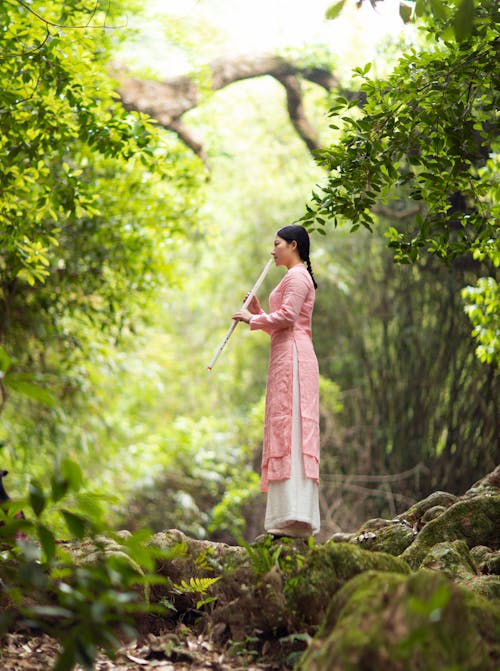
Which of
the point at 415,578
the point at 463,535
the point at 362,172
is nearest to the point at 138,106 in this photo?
the point at 362,172

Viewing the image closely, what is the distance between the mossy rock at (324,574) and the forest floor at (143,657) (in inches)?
8.9

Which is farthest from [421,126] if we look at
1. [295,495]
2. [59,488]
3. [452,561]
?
[59,488]

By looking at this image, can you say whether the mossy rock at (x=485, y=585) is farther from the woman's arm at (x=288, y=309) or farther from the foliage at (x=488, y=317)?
the foliage at (x=488, y=317)

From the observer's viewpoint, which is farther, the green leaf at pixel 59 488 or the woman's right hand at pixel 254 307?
the woman's right hand at pixel 254 307

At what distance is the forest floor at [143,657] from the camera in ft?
8.86

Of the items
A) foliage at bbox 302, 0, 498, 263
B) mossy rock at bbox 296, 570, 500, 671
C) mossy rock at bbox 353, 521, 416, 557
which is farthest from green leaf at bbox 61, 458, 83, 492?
mossy rock at bbox 353, 521, 416, 557

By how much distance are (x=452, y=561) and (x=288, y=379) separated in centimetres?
98

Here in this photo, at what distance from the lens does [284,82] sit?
7.47 metres

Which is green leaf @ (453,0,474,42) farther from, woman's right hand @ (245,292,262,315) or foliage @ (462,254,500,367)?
foliage @ (462,254,500,367)

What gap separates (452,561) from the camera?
315 centimetres

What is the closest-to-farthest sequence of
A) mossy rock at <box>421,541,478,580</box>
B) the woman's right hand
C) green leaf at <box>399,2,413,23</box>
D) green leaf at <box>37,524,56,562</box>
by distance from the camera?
green leaf at <box>37,524,56,562</box> < green leaf at <box>399,2,413,23</box> < mossy rock at <box>421,541,478,580</box> < the woman's right hand

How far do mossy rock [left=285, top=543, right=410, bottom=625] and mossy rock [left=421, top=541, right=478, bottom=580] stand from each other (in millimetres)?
344

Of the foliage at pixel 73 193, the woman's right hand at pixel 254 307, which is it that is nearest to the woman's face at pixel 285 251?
the woman's right hand at pixel 254 307

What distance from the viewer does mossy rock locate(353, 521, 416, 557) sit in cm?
390
